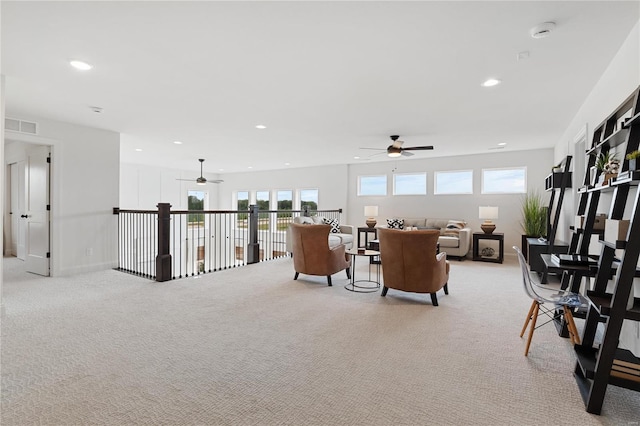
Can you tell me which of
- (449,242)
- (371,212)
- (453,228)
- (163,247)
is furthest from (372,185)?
(163,247)

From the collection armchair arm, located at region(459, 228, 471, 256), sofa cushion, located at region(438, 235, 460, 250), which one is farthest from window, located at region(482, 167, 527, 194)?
sofa cushion, located at region(438, 235, 460, 250)

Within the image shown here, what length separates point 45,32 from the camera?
2.48m

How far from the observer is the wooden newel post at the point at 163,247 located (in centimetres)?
477

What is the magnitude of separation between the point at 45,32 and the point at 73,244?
387cm

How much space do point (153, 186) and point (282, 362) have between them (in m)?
9.74

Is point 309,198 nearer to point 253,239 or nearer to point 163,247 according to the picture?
point 253,239

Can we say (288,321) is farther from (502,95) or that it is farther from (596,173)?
(502,95)

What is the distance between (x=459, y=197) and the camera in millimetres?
8180

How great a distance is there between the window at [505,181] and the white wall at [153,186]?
8275mm

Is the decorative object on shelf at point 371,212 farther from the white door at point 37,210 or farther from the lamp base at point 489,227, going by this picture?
the white door at point 37,210

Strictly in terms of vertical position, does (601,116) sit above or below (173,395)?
above

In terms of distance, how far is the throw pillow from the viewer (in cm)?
725

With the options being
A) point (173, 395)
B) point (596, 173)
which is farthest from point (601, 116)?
point (173, 395)

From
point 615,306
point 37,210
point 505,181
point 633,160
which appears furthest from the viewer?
point 505,181
